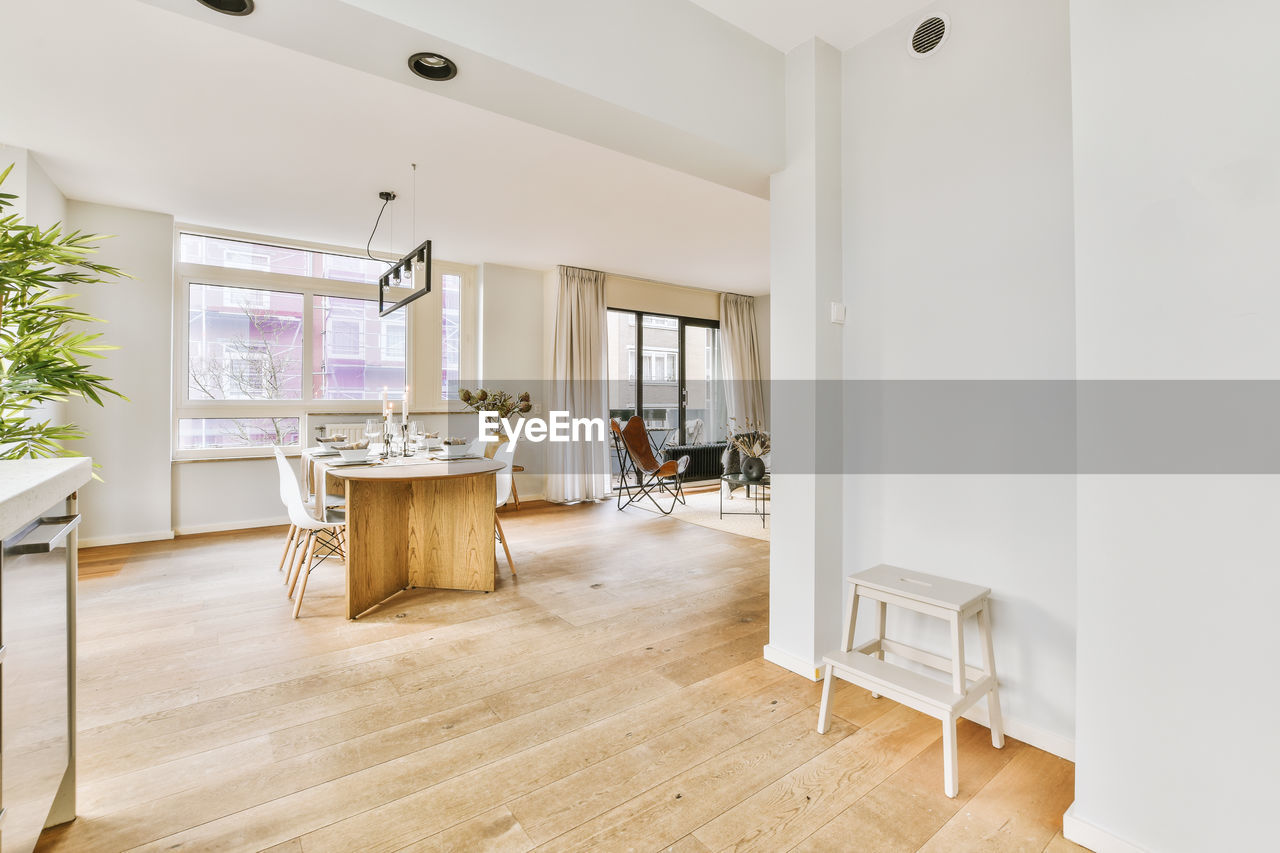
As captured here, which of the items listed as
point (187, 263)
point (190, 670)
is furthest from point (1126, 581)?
point (187, 263)

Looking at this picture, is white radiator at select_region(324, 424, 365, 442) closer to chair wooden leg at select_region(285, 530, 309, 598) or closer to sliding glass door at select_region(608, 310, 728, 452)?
chair wooden leg at select_region(285, 530, 309, 598)

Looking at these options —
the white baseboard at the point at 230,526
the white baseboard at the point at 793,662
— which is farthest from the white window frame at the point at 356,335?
the white baseboard at the point at 793,662

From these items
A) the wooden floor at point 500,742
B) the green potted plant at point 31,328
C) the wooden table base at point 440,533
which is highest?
the green potted plant at point 31,328

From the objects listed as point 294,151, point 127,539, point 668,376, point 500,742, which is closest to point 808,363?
point 500,742

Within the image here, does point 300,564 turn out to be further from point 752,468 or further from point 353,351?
point 752,468

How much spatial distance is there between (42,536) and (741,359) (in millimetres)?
7377

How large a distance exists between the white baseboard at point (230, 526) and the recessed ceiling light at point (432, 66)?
4617 mm

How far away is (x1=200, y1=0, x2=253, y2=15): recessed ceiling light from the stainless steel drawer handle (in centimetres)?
129

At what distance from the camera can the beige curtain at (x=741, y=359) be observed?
789 cm

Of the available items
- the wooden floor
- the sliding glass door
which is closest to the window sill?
the wooden floor

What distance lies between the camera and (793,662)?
2.37 meters

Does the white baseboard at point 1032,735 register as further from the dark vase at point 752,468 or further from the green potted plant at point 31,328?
the dark vase at point 752,468

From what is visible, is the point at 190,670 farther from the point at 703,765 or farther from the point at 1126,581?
the point at 1126,581

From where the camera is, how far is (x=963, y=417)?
6.69ft
